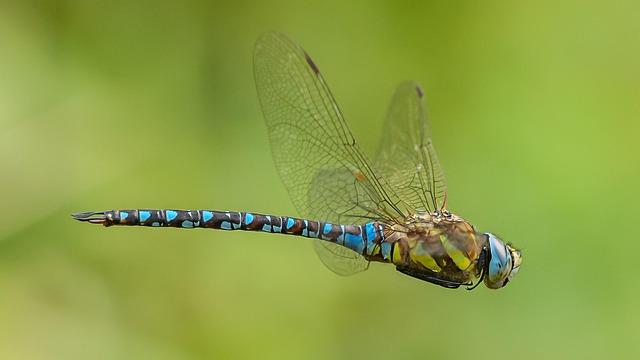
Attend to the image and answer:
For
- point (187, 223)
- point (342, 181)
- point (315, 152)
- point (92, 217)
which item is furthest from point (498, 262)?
point (92, 217)

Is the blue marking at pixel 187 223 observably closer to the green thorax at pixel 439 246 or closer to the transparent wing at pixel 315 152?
the transparent wing at pixel 315 152

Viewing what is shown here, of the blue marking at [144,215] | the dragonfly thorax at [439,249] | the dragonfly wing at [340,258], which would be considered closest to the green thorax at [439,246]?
the dragonfly thorax at [439,249]

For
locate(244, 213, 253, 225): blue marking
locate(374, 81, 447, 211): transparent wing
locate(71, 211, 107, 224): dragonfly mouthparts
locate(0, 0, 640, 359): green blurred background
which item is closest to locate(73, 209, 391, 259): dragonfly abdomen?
locate(244, 213, 253, 225): blue marking

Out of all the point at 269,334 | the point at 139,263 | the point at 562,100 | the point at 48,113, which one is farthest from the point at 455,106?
the point at 48,113

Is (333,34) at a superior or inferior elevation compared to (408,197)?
superior

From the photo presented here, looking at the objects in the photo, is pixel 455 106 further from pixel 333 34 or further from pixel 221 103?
pixel 221 103

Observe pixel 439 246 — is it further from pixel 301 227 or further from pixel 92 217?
pixel 92 217

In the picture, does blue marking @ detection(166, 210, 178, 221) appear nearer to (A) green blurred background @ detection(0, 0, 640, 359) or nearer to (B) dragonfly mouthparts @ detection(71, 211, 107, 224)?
(B) dragonfly mouthparts @ detection(71, 211, 107, 224)
